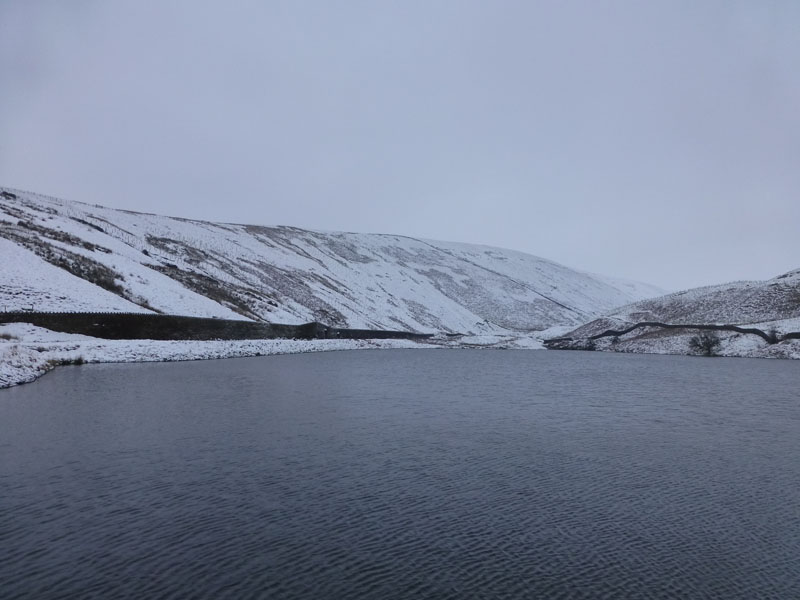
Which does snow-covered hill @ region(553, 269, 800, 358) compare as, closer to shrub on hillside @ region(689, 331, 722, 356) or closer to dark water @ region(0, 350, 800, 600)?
shrub on hillside @ region(689, 331, 722, 356)

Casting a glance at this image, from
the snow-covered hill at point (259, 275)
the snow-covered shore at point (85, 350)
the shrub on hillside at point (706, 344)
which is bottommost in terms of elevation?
the snow-covered shore at point (85, 350)

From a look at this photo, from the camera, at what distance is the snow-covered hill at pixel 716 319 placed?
218 ft

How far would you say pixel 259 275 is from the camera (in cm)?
9550

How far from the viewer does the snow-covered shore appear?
29.0 m

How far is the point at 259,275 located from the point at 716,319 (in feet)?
228

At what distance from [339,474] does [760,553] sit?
8.28 meters

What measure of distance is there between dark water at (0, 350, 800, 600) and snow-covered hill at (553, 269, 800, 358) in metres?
49.4

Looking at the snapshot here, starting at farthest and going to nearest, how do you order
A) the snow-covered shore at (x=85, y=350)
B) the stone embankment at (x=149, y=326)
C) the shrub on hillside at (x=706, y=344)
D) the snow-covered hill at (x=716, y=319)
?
the shrub on hillside at (x=706, y=344)
the snow-covered hill at (x=716, y=319)
the stone embankment at (x=149, y=326)
the snow-covered shore at (x=85, y=350)

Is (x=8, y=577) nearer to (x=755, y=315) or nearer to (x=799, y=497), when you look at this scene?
(x=799, y=497)

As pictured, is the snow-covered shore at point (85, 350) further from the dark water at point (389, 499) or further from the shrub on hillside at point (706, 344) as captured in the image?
the shrub on hillside at point (706, 344)

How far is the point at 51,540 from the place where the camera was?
920 centimetres

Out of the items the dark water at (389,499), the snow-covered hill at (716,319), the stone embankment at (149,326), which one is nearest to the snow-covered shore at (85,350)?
the stone embankment at (149,326)

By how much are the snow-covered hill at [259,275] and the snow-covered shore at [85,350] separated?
363 centimetres

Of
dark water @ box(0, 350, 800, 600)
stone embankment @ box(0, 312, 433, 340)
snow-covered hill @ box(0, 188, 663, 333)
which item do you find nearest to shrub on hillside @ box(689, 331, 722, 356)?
snow-covered hill @ box(0, 188, 663, 333)
